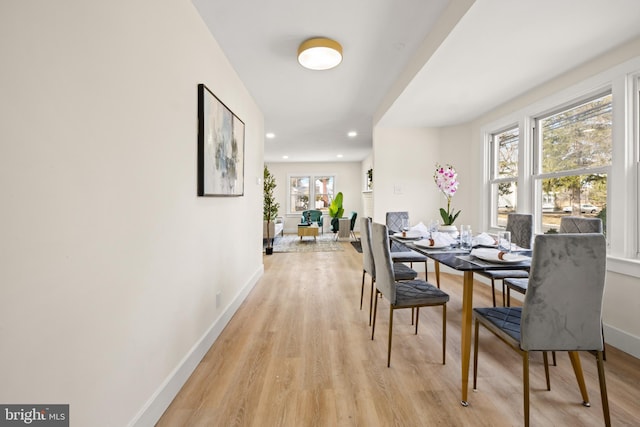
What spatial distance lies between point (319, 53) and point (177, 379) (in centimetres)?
256

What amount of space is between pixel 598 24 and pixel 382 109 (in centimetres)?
221

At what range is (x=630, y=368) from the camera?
71.6 inches

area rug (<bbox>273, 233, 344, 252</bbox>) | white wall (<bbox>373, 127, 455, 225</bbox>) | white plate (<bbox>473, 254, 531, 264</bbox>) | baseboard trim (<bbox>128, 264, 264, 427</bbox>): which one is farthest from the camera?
area rug (<bbox>273, 233, 344, 252</bbox>)

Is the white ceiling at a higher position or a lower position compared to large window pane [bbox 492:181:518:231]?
higher

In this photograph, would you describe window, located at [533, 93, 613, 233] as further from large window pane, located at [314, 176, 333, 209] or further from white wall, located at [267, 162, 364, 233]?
large window pane, located at [314, 176, 333, 209]

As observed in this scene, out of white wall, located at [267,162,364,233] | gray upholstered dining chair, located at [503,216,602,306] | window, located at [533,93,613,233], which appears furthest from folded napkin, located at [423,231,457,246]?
white wall, located at [267,162,364,233]

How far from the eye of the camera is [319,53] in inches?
92.5

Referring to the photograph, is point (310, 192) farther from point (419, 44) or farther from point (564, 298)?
point (564, 298)

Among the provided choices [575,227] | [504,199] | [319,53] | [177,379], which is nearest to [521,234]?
[575,227]

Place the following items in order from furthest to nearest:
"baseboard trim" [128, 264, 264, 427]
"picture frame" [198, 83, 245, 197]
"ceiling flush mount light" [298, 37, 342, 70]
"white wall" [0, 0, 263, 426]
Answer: "ceiling flush mount light" [298, 37, 342, 70] < "picture frame" [198, 83, 245, 197] < "baseboard trim" [128, 264, 264, 427] < "white wall" [0, 0, 263, 426]

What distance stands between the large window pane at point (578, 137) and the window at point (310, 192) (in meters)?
7.03

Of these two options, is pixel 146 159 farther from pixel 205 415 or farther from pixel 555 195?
pixel 555 195

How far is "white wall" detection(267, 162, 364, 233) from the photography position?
9672 mm

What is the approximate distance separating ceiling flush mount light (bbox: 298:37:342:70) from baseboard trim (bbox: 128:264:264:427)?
7.62ft
